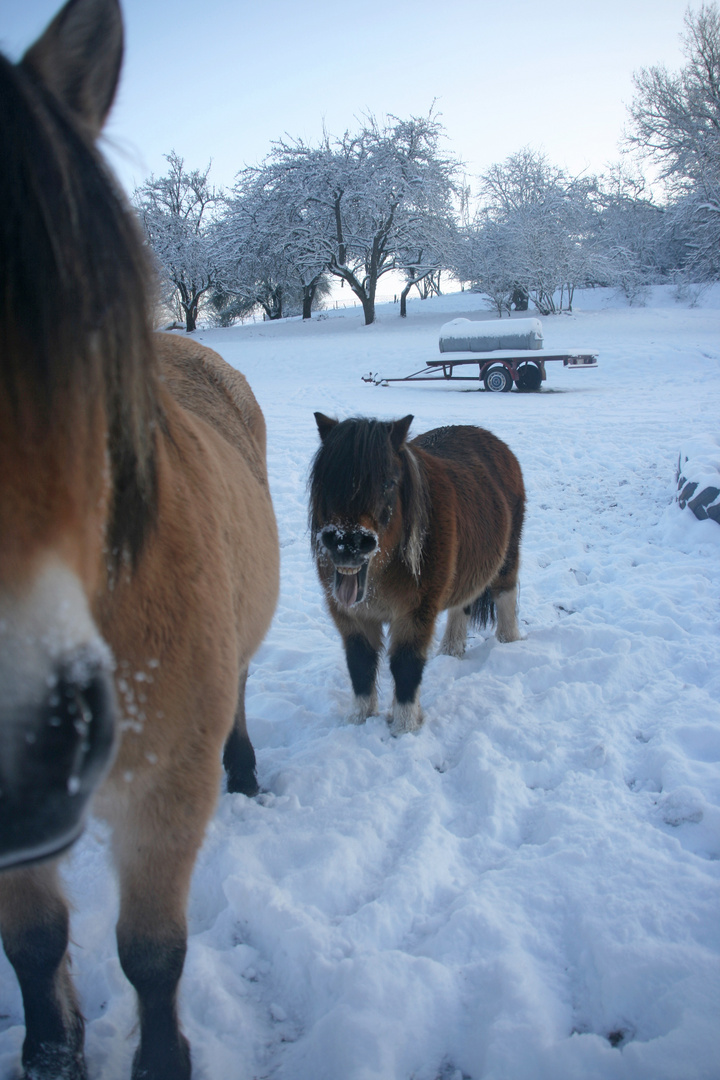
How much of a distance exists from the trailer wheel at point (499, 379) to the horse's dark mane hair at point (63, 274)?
15.2m

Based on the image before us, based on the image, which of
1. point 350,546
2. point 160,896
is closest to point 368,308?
point 350,546

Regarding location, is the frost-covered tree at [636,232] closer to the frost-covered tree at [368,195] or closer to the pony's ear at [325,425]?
the frost-covered tree at [368,195]

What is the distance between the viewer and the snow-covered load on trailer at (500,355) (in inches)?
585

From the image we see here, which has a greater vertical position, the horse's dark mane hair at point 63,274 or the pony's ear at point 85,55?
the pony's ear at point 85,55

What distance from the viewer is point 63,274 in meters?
0.67

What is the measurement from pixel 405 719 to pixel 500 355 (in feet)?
46.2

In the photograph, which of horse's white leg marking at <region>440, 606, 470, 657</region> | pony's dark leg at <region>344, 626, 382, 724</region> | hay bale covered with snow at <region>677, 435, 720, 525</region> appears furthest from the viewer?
hay bale covered with snow at <region>677, 435, 720, 525</region>

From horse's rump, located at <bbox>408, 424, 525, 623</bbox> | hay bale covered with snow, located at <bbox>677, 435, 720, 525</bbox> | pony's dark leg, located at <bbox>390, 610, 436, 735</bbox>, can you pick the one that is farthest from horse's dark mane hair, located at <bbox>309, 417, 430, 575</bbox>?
hay bale covered with snow, located at <bbox>677, 435, 720, 525</bbox>

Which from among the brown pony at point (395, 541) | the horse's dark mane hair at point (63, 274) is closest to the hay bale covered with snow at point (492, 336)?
the brown pony at point (395, 541)

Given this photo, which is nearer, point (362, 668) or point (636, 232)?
point (362, 668)

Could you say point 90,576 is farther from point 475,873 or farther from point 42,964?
point 475,873

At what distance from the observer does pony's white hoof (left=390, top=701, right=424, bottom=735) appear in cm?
302

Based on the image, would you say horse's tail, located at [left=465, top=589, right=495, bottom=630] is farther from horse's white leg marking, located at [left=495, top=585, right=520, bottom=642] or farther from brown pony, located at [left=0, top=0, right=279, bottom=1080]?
brown pony, located at [left=0, top=0, right=279, bottom=1080]

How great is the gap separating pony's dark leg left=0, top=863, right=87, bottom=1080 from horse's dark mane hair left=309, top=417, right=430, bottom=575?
69.5 inches
